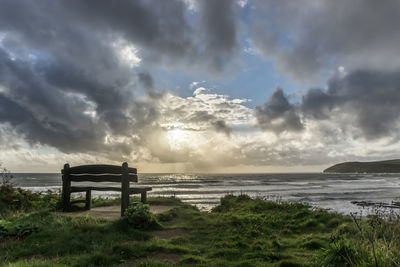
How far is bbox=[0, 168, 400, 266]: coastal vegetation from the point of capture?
18.5 feet

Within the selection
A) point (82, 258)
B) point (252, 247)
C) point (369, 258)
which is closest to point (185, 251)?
point (252, 247)

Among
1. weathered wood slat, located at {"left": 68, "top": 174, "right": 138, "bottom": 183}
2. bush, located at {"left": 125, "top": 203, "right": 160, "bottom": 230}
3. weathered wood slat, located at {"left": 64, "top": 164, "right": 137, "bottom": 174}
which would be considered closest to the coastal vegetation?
bush, located at {"left": 125, "top": 203, "right": 160, "bottom": 230}

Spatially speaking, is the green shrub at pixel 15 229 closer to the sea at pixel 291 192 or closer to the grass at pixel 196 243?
the grass at pixel 196 243

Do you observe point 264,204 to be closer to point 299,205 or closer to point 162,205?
point 299,205

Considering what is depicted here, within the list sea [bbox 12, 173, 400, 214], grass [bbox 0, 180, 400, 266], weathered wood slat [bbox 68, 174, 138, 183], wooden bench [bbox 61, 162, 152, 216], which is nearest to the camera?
grass [bbox 0, 180, 400, 266]

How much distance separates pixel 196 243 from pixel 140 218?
7.71ft

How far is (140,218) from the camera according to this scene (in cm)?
901

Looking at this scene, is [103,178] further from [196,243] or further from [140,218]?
[196,243]

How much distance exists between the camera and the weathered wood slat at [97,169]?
10102 mm

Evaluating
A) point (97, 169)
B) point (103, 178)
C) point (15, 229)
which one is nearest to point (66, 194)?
point (97, 169)

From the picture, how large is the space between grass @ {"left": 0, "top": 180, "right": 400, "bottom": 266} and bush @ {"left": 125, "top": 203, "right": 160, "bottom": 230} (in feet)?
0.79

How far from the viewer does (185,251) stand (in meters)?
6.93

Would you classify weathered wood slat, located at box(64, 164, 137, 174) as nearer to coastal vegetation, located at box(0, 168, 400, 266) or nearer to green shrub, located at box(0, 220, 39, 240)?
coastal vegetation, located at box(0, 168, 400, 266)

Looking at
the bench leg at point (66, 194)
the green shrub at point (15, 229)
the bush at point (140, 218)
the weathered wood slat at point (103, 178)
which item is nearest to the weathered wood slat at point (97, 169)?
the weathered wood slat at point (103, 178)
